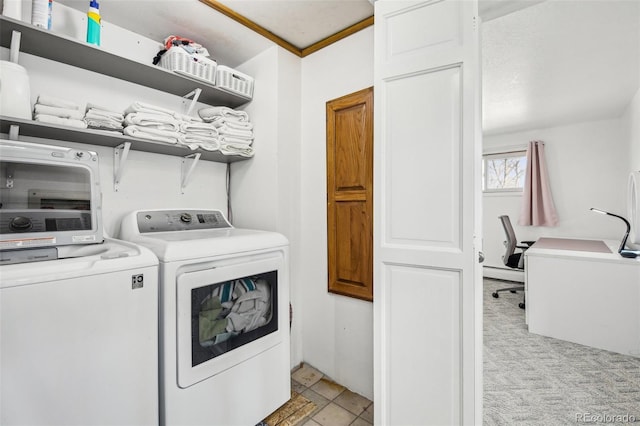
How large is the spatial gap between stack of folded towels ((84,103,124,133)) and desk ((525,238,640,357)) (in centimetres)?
366

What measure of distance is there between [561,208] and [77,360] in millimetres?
5795

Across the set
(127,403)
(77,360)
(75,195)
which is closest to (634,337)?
(127,403)

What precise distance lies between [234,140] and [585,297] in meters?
3.37

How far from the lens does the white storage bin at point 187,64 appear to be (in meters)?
1.67

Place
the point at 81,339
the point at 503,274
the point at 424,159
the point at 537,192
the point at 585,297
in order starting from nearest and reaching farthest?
the point at 81,339 < the point at 424,159 < the point at 585,297 < the point at 537,192 < the point at 503,274

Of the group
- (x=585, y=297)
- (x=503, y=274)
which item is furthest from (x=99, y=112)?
(x=503, y=274)

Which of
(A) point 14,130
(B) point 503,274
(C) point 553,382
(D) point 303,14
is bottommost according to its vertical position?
(C) point 553,382

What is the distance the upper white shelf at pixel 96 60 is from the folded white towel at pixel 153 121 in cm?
27

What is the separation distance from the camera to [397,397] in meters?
1.34

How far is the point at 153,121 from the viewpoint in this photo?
1.62 metres

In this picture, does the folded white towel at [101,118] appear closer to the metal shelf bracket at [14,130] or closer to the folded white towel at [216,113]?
the metal shelf bracket at [14,130]

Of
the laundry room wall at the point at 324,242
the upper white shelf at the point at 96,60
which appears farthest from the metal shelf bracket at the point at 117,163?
the laundry room wall at the point at 324,242

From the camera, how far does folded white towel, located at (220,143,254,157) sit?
1938mm

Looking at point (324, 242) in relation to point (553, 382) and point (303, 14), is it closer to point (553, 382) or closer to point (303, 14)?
point (303, 14)
